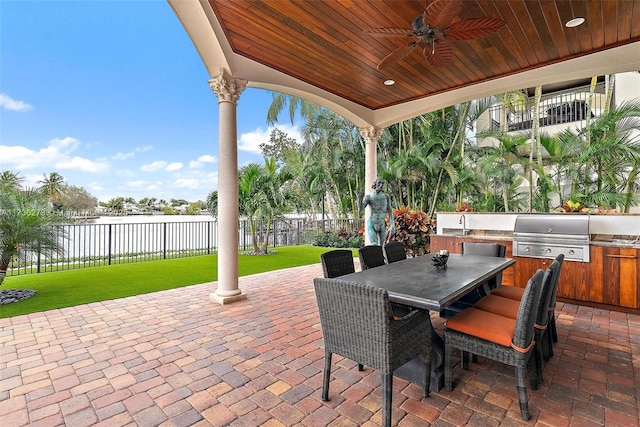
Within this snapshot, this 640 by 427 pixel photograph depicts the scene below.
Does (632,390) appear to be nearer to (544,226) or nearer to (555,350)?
(555,350)

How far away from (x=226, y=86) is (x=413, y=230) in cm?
512

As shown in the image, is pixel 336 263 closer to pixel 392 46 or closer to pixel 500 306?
pixel 500 306

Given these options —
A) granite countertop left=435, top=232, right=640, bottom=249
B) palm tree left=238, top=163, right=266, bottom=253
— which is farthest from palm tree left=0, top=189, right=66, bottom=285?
granite countertop left=435, top=232, right=640, bottom=249

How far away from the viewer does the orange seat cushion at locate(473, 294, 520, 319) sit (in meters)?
2.37

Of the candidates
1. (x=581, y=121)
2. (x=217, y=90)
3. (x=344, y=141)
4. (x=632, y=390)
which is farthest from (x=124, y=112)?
(x=632, y=390)

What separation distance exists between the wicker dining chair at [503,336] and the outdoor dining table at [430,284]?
13cm

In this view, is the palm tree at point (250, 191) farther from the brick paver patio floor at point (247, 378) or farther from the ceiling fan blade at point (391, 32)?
the ceiling fan blade at point (391, 32)

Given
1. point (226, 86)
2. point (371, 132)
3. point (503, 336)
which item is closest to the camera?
point (503, 336)

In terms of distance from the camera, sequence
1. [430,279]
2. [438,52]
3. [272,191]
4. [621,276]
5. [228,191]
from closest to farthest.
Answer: [430,279] < [438,52] < [621,276] < [228,191] < [272,191]

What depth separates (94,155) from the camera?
1029 inches

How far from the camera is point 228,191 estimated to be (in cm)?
438

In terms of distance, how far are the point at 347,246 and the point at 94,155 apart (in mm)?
26192

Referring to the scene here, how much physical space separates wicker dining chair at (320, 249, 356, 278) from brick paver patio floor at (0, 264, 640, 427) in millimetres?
716

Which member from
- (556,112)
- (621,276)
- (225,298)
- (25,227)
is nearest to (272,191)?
(225,298)
